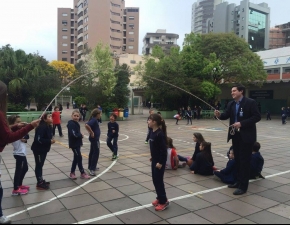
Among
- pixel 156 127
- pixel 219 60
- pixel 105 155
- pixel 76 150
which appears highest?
pixel 219 60

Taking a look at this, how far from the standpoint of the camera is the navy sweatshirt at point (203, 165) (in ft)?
20.7

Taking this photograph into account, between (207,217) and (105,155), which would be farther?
(105,155)

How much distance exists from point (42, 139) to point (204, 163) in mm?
3720

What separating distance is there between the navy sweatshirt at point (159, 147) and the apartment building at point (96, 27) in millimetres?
62017

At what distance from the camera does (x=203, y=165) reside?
6367 millimetres

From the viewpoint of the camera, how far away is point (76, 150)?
5.96m

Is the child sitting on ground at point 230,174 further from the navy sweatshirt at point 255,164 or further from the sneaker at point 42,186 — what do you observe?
the sneaker at point 42,186

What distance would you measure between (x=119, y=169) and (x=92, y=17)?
244 feet

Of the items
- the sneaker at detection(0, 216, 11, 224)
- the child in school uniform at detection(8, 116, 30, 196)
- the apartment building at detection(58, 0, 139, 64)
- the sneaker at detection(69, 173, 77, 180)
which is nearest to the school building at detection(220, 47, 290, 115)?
the sneaker at detection(69, 173, 77, 180)

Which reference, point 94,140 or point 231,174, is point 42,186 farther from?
point 231,174

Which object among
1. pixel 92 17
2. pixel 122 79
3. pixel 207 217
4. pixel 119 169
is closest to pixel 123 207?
pixel 207 217

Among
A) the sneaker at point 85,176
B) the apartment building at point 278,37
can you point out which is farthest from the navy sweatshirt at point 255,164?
the apartment building at point 278,37

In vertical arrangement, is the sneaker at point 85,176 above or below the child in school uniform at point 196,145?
below

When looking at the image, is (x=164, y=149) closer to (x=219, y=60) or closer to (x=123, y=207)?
(x=123, y=207)
